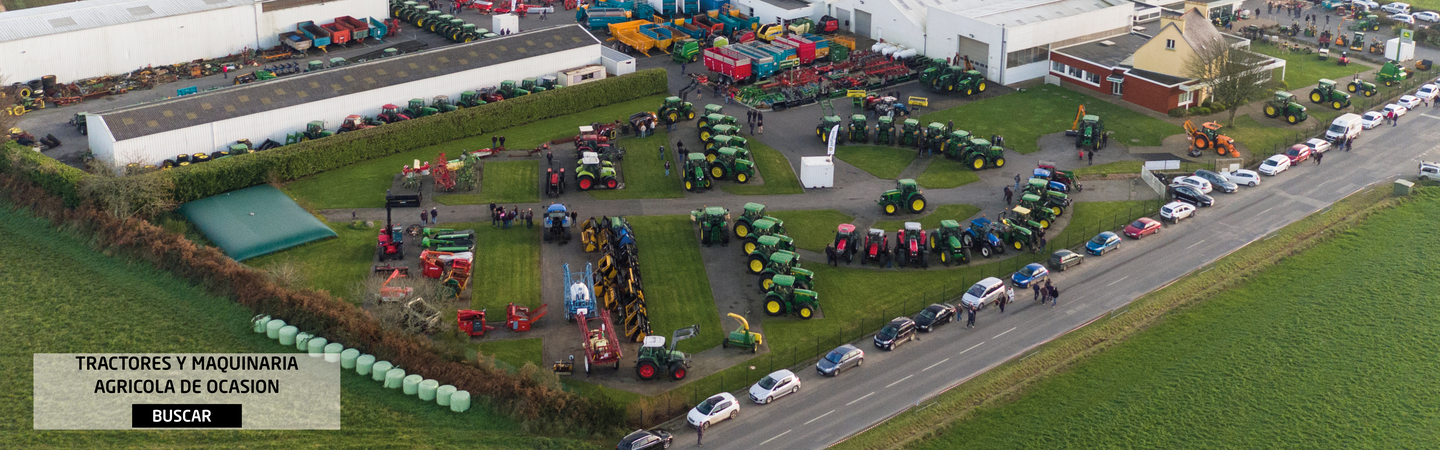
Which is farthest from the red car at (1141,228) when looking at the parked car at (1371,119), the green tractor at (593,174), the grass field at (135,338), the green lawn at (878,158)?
the grass field at (135,338)

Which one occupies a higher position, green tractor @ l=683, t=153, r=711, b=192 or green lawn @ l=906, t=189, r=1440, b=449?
green tractor @ l=683, t=153, r=711, b=192

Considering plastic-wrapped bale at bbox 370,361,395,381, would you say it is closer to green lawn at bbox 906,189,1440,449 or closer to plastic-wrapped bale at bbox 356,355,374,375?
plastic-wrapped bale at bbox 356,355,374,375

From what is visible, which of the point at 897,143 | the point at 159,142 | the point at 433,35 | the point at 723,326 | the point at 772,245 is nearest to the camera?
the point at 723,326

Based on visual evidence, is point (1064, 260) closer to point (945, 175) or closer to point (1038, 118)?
point (945, 175)

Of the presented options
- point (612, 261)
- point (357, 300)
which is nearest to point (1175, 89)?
point (612, 261)

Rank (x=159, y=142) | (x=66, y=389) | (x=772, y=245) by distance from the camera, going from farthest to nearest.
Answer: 1. (x=159, y=142)
2. (x=772, y=245)
3. (x=66, y=389)

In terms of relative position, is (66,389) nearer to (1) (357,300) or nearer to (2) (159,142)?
(1) (357,300)

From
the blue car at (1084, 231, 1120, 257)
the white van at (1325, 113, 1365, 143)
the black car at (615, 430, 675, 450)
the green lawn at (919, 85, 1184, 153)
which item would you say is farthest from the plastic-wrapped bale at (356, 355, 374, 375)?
the white van at (1325, 113, 1365, 143)
